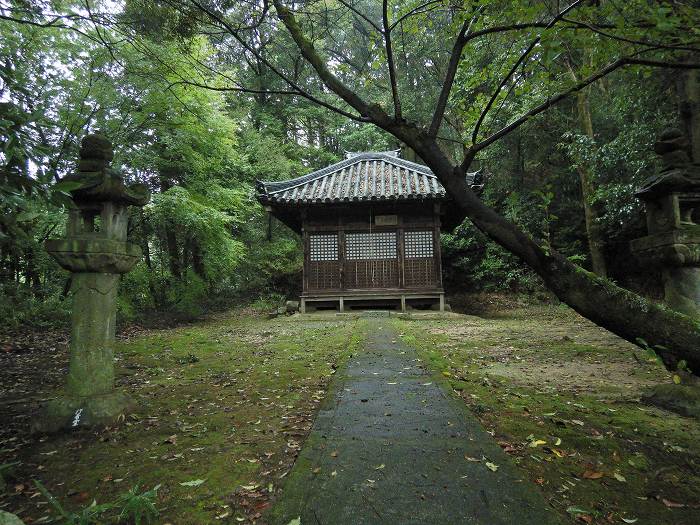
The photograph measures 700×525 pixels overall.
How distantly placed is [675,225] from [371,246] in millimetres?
9479

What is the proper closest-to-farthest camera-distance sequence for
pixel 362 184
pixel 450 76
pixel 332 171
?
pixel 450 76 → pixel 362 184 → pixel 332 171

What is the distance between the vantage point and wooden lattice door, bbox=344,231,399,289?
489 inches

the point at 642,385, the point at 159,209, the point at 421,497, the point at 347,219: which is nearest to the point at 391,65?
Answer: the point at 421,497

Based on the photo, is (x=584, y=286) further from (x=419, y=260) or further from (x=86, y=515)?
(x=419, y=260)

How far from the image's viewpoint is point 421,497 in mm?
1725

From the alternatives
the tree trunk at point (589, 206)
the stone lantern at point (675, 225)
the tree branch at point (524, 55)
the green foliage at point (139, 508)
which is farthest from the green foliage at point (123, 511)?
the tree trunk at point (589, 206)

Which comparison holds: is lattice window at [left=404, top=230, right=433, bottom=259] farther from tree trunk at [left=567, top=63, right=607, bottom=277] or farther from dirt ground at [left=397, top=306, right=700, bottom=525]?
dirt ground at [left=397, top=306, right=700, bottom=525]

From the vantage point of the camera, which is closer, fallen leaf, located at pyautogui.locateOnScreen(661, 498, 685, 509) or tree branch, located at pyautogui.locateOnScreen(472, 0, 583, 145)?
fallen leaf, located at pyautogui.locateOnScreen(661, 498, 685, 509)

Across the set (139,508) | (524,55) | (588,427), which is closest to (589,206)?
(588,427)

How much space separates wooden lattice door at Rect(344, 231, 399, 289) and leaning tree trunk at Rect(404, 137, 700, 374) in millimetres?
9827

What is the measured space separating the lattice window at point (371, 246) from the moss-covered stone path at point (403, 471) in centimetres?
939

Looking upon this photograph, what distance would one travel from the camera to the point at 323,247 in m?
12.7

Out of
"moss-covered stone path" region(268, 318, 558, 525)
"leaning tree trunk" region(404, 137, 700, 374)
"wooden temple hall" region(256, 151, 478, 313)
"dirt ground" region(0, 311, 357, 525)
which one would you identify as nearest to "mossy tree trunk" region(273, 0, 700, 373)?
"leaning tree trunk" region(404, 137, 700, 374)

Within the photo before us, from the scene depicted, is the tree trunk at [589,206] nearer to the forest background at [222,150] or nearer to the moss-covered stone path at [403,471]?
the forest background at [222,150]
